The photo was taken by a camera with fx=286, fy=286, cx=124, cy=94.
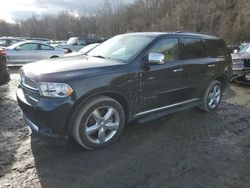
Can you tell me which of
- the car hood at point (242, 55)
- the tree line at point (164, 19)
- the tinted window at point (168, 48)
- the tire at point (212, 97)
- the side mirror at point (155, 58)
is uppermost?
the tree line at point (164, 19)

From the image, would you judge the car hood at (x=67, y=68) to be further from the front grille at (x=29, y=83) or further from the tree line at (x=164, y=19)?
the tree line at (x=164, y=19)

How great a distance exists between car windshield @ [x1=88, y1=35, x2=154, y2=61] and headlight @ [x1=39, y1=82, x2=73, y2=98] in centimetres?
123

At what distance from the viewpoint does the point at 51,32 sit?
8294cm

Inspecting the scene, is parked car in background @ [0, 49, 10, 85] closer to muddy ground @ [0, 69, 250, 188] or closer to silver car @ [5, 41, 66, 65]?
muddy ground @ [0, 69, 250, 188]

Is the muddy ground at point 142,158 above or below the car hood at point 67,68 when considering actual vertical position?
below

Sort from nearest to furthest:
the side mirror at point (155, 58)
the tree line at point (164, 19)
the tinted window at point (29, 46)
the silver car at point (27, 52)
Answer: the side mirror at point (155, 58)
the silver car at point (27, 52)
the tinted window at point (29, 46)
the tree line at point (164, 19)

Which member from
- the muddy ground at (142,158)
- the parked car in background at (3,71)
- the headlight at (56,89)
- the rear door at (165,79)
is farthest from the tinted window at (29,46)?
the headlight at (56,89)

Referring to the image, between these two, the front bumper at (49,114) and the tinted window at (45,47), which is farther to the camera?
the tinted window at (45,47)

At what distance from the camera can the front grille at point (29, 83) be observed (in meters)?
3.98

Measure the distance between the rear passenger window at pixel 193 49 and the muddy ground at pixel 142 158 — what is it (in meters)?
1.31

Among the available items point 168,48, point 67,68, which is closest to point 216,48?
point 168,48

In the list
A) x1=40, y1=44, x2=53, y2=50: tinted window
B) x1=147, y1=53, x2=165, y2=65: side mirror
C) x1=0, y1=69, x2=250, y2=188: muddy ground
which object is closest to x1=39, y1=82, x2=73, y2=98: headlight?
x1=0, y1=69, x2=250, y2=188: muddy ground

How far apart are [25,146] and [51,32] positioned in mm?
83147

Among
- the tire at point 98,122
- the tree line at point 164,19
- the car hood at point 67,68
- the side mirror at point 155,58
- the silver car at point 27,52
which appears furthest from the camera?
the tree line at point 164,19
